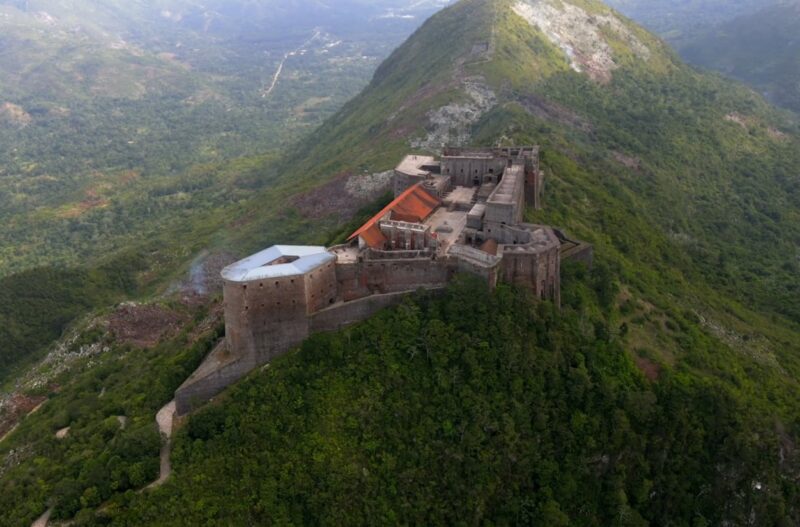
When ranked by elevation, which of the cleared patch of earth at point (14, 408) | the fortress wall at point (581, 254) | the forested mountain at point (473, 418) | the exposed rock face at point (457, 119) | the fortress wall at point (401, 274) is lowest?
the cleared patch of earth at point (14, 408)

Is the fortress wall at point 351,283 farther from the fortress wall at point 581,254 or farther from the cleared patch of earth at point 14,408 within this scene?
the cleared patch of earth at point 14,408

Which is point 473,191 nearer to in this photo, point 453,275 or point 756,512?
point 453,275

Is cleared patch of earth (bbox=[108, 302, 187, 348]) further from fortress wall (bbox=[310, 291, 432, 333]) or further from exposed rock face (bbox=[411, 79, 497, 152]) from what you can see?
exposed rock face (bbox=[411, 79, 497, 152])

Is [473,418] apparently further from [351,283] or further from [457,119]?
[457,119]

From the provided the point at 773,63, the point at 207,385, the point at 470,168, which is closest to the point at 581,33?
the point at 773,63

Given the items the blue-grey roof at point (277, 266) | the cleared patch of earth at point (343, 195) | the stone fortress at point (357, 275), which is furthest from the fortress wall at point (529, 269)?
the cleared patch of earth at point (343, 195)

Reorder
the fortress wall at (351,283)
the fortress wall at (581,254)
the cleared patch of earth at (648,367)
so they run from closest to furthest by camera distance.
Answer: the fortress wall at (351,283) → the cleared patch of earth at (648,367) → the fortress wall at (581,254)

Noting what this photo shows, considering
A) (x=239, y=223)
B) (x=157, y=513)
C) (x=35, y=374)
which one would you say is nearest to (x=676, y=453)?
(x=157, y=513)
